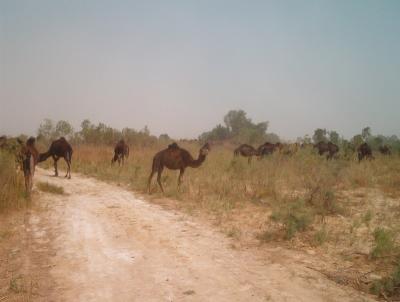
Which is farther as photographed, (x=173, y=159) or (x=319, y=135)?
(x=319, y=135)

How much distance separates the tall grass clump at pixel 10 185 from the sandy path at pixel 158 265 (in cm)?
74

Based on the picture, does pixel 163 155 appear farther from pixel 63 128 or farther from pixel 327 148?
pixel 63 128

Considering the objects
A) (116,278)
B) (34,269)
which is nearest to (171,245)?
(116,278)

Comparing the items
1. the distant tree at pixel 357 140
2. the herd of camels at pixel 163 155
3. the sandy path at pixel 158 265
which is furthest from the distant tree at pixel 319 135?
the sandy path at pixel 158 265

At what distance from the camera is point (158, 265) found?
6.18m

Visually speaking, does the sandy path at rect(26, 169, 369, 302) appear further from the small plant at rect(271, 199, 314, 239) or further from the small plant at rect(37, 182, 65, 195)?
the small plant at rect(37, 182, 65, 195)

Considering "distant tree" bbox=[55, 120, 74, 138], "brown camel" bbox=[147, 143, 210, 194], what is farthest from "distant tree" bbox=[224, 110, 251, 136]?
"brown camel" bbox=[147, 143, 210, 194]

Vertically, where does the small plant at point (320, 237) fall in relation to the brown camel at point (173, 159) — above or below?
below

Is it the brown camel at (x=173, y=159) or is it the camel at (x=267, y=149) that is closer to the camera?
the brown camel at (x=173, y=159)

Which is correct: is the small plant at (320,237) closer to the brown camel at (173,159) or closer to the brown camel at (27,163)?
the brown camel at (173,159)

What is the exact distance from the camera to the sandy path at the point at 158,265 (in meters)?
5.19

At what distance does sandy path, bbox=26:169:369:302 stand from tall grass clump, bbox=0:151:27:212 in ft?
2.42

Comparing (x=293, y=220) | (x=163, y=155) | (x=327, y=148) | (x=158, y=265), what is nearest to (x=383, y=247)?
(x=293, y=220)

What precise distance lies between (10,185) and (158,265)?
5.81 metres
